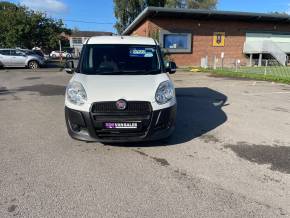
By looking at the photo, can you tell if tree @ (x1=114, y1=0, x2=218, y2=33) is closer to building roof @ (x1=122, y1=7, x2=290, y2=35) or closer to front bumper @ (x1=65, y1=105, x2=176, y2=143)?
building roof @ (x1=122, y1=7, x2=290, y2=35)

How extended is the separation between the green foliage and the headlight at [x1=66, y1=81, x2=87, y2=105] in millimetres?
30031

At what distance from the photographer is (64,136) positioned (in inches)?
233

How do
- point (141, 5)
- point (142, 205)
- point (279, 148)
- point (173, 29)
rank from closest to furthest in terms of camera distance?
1. point (142, 205)
2. point (279, 148)
3. point (173, 29)
4. point (141, 5)

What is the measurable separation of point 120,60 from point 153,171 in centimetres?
266

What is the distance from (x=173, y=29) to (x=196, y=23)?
7.20 ft

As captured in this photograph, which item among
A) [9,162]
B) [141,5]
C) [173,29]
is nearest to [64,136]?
[9,162]

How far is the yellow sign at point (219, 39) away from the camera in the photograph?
88.5 ft

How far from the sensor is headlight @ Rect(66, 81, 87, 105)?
4.97 meters

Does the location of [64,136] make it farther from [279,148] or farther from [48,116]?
[279,148]

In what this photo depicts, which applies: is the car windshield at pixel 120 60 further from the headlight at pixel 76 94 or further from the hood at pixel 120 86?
the headlight at pixel 76 94

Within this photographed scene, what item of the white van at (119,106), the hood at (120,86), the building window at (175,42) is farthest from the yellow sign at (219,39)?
the hood at (120,86)

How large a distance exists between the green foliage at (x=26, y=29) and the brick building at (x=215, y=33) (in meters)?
11.6

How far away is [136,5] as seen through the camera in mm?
46250

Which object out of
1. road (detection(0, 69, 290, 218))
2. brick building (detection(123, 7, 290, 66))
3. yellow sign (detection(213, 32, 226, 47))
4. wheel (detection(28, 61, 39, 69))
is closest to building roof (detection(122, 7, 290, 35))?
brick building (detection(123, 7, 290, 66))
